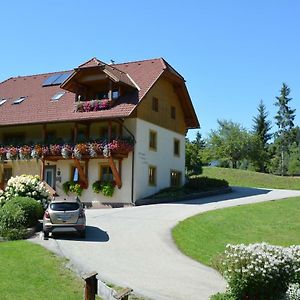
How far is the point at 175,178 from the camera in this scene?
3891 cm

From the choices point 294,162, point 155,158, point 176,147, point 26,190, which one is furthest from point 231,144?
point 26,190

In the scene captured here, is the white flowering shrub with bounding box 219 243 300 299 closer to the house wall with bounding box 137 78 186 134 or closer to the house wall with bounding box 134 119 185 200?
the house wall with bounding box 134 119 185 200

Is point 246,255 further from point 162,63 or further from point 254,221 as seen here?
point 162,63

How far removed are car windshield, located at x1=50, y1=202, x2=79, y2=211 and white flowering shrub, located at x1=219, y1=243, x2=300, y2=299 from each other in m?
11.3

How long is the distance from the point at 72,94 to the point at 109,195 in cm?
894

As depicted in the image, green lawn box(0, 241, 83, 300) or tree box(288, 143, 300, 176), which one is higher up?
tree box(288, 143, 300, 176)

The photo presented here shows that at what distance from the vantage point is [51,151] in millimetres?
33938

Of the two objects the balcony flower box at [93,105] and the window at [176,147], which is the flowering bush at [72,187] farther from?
the window at [176,147]

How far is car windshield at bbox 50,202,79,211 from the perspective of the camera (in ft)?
66.7

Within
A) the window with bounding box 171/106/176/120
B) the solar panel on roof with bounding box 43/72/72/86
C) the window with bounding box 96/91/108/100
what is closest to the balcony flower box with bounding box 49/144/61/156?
the window with bounding box 96/91/108/100

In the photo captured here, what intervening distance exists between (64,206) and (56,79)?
23.0 metres

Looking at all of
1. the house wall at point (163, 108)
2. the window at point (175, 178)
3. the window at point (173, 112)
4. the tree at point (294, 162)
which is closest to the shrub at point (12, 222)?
the house wall at point (163, 108)

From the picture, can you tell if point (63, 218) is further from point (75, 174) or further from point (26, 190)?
point (75, 174)

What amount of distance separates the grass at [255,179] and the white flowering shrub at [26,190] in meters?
27.8
